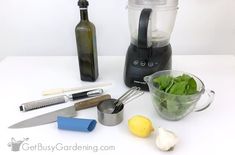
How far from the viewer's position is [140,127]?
509 mm

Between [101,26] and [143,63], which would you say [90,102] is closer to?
[143,63]

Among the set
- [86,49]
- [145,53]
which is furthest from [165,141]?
[86,49]

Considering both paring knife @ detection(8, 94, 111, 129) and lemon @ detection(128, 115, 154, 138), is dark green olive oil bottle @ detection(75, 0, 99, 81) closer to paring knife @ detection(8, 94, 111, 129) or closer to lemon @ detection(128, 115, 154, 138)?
paring knife @ detection(8, 94, 111, 129)

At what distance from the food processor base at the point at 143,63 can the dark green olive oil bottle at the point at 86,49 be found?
0.12 meters

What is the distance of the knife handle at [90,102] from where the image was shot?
0.61 m

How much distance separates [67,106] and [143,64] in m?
0.24

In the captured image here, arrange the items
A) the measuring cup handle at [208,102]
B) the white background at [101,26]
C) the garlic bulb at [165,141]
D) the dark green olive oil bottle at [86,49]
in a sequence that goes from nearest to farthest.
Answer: the garlic bulb at [165,141], the measuring cup handle at [208,102], the dark green olive oil bottle at [86,49], the white background at [101,26]

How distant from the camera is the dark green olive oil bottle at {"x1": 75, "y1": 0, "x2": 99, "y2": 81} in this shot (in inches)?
27.9

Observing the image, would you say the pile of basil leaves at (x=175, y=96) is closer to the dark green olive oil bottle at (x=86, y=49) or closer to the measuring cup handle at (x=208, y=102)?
the measuring cup handle at (x=208, y=102)

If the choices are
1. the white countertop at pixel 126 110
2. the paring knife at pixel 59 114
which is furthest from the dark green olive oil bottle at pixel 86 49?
the paring knife at pixel 59 114

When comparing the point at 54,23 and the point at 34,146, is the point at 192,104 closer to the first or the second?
the point at 34,146

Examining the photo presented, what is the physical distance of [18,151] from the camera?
49 centimetres

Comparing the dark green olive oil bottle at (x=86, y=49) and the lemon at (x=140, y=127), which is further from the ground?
the dark green olive oil bottle at (x=86, y=49)

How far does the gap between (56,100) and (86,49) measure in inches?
7.4
